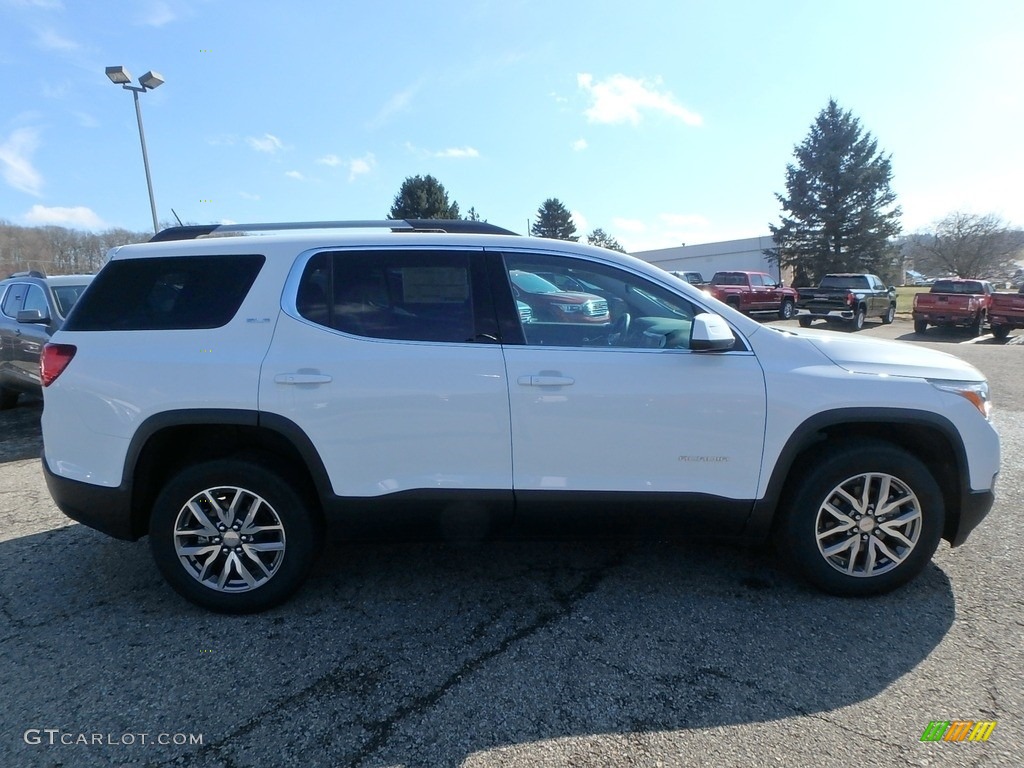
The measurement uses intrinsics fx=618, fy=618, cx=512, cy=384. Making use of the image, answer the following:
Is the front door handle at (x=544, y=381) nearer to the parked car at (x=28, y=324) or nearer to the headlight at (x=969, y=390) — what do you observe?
the headlight at (x=969, y=390)

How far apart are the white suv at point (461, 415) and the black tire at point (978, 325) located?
2115 centimetres

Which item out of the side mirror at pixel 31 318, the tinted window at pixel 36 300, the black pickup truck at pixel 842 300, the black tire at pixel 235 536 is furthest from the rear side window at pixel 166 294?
the black pickup truck at pixel 842 300

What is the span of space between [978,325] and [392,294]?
2338 centimetres

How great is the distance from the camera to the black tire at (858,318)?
21.7 meters

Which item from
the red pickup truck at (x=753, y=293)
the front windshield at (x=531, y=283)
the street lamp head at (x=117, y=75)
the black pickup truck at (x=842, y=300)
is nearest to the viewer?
the front windshield at (x=531, y=283)

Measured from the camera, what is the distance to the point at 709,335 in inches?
114

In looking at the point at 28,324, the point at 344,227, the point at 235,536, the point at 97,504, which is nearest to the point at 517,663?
the point at 235,536

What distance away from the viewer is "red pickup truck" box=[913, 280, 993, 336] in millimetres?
19812

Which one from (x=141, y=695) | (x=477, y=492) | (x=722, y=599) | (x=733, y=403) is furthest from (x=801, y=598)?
(x=141, y=695)

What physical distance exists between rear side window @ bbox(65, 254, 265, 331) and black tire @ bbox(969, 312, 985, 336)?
23531 mm

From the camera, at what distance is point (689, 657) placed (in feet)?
9.08

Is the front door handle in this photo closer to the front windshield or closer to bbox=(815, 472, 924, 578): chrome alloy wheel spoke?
the front windshield

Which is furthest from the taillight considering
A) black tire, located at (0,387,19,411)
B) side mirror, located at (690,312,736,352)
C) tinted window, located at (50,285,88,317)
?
black tire, located at (0,387,19,411)

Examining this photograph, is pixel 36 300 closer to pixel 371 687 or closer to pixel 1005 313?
pixel 371 687
